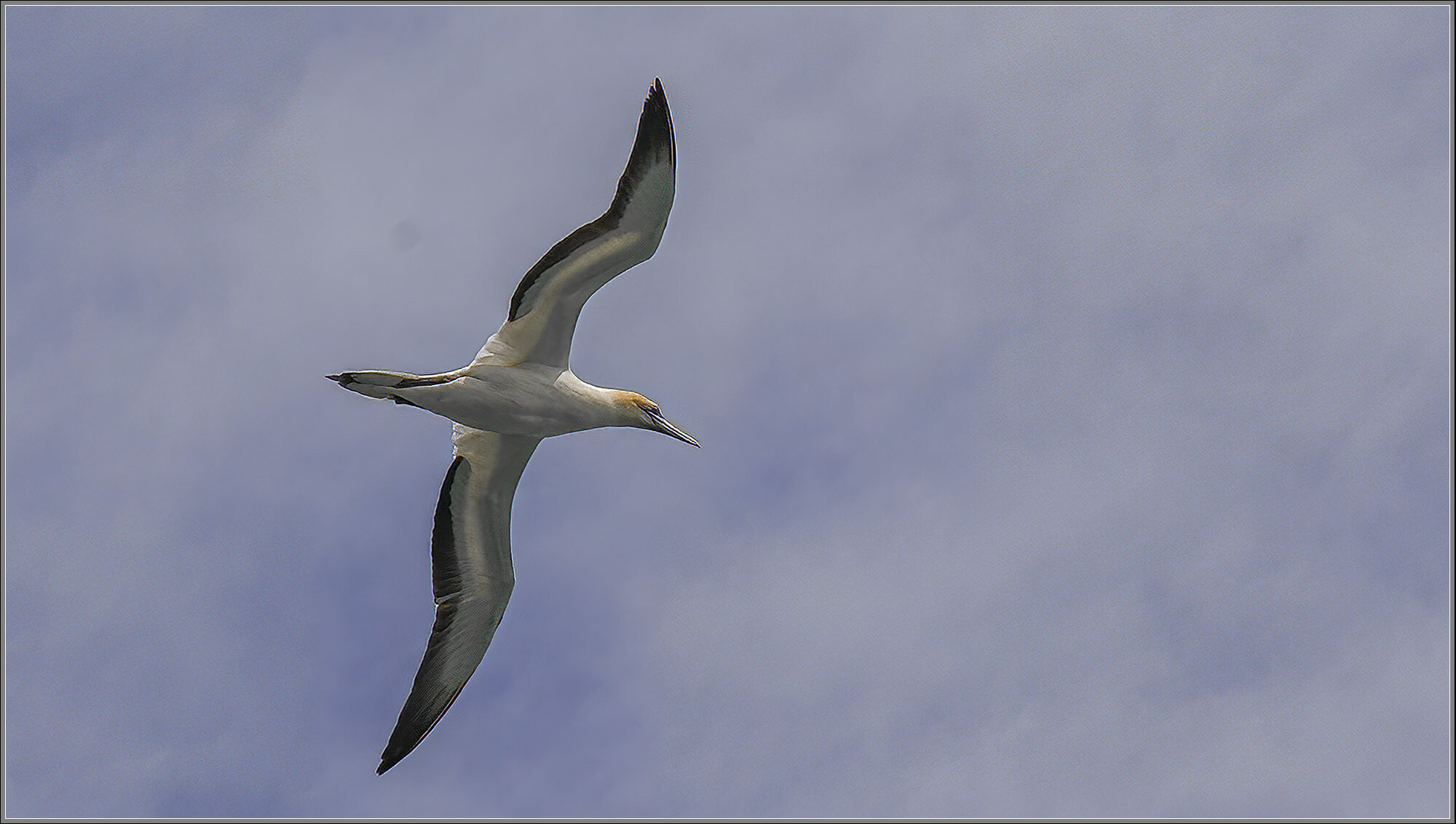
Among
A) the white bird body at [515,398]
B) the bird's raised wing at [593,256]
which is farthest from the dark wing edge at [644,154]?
the white bird body at [515,398]

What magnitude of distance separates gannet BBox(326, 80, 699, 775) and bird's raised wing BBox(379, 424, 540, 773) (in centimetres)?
2

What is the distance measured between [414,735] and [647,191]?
905 centimetres

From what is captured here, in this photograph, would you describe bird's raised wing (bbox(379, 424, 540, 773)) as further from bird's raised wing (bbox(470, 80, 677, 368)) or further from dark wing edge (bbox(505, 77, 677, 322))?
dark wing edge (bbox(505, 77, 677, 322))

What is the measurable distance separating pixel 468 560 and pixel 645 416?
152 inches

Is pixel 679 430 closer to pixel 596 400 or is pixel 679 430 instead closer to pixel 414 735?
pixel 596 400

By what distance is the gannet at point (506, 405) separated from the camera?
2086 cm

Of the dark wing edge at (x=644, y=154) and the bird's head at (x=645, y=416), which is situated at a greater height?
the dark wing edge at (x=644, y=154)

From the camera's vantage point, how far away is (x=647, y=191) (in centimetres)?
2069

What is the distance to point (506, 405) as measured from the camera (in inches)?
870

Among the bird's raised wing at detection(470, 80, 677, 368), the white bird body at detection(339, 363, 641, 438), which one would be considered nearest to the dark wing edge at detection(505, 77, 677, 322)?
the bird's raised wing at detection(470, 80, 677, 368)

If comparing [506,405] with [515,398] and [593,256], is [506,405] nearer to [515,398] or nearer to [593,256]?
[515,398]

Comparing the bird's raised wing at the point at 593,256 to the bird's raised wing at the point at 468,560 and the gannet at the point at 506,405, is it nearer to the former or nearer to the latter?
the gannet at the point at 506,405

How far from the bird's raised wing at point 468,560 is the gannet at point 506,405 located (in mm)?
16

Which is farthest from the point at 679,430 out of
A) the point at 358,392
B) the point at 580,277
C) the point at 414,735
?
the point at 414,735
